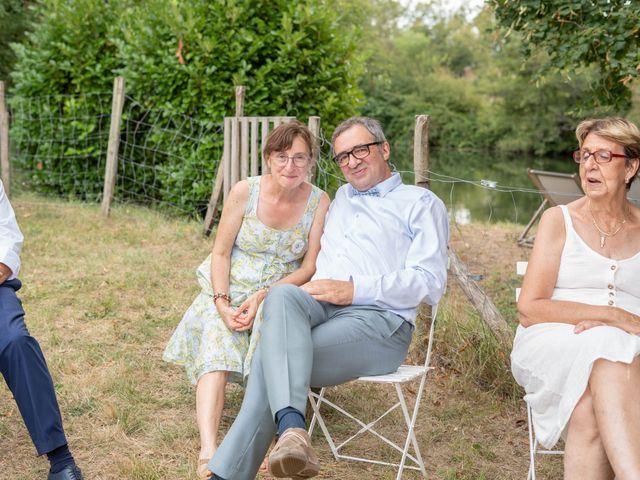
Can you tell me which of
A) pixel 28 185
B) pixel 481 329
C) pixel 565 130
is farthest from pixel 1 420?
pixel 565 130

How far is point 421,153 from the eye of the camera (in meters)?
4.61

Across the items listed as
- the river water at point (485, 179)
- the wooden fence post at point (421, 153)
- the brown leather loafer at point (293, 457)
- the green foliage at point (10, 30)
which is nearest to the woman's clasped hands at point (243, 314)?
the brown leather loafer at point (293, 457)

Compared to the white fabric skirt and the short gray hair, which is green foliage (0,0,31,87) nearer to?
the short gray hair

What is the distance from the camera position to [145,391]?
4449mm

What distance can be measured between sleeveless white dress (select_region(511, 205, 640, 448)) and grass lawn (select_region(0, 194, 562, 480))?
763 millimetres

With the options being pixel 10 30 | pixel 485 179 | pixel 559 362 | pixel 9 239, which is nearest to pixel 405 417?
pixel 559 362

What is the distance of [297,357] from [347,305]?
0.55 m

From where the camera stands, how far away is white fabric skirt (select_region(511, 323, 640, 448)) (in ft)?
9.34

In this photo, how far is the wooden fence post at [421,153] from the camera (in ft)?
14.9

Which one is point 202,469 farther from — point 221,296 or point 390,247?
point 390,247

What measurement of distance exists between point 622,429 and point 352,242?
4.76ft

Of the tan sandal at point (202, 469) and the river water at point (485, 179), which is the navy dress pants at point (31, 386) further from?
the river water at point (485, 179)

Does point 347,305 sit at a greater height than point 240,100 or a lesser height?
lesser

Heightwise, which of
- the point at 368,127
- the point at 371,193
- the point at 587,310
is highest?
the point at 368,127
